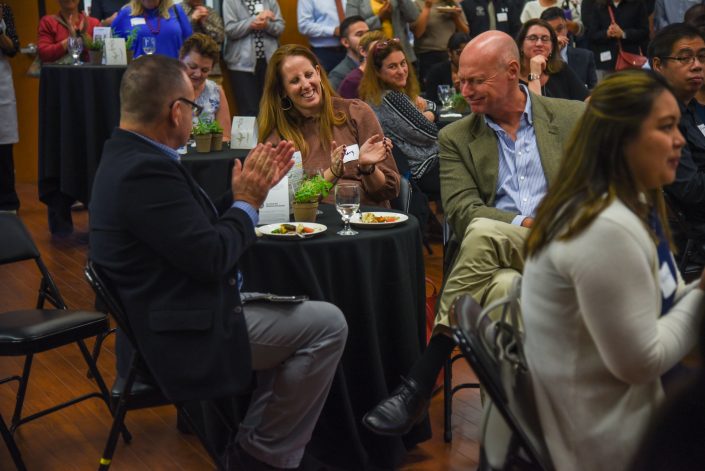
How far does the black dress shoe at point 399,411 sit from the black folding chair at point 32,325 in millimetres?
1026

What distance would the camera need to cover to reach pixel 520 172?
3.34 metres

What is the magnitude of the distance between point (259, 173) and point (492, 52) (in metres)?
1.10

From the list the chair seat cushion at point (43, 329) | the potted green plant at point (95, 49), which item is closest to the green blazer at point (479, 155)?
the chair seat cushion at point (43, 329)

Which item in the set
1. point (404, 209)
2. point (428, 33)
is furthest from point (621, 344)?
point (428, 33)

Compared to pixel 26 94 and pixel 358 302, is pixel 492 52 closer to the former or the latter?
pixel 358 302

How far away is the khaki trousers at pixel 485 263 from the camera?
9.63 ft

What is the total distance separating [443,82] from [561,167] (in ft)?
18.9

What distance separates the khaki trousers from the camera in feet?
9.63

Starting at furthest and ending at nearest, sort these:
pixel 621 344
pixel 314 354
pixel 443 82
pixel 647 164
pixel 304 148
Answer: pixel 443 82 < pixel 304 148 < pixel 314 354 < pixel 647 164 < pixel 621 344

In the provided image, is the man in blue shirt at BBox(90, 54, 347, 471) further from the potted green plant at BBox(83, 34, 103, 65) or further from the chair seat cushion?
the potted green plant at BBox(83, 34, 103, 65)

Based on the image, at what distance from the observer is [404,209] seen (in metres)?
4.04

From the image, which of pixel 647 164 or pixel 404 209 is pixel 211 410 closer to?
pixel 404 209

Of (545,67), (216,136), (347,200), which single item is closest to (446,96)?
(545,67)

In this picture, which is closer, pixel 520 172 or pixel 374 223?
pixel 374 223
